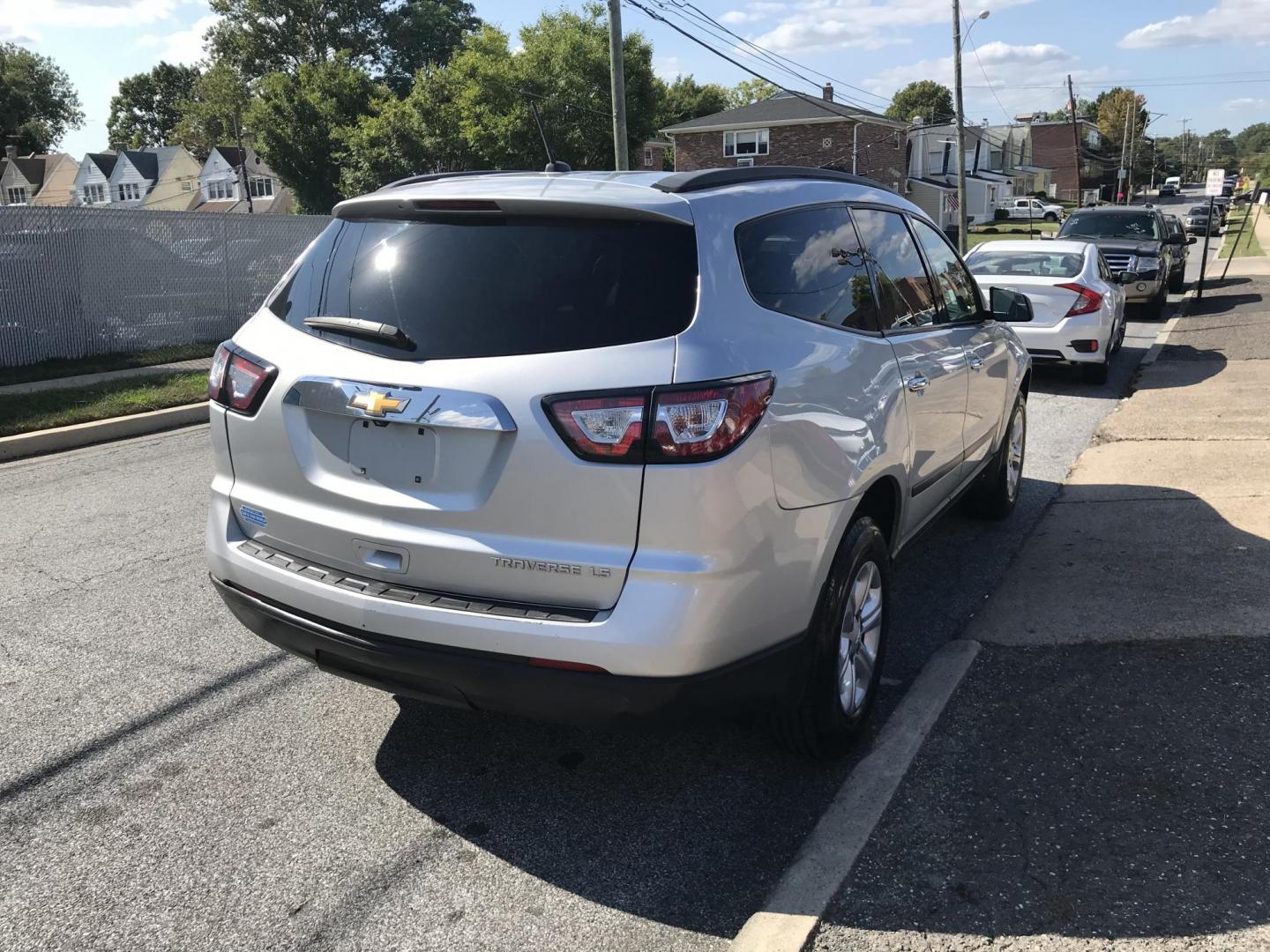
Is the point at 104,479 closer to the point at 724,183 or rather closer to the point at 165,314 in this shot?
the point at 724,183

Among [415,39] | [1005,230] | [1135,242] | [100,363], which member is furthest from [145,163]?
[1135,242]

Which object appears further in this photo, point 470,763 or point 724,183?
point 470,763

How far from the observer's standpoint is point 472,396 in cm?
272

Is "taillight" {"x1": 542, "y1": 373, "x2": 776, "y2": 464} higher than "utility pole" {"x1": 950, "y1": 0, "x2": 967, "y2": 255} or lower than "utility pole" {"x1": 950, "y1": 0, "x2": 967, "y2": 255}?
lower

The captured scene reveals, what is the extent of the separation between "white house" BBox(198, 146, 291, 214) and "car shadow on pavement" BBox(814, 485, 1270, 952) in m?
75.9

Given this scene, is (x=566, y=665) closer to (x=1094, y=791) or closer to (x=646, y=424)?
(x=646, y=424)

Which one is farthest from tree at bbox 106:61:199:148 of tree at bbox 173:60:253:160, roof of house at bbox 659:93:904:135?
roof of house at bbox 659:93:904:135

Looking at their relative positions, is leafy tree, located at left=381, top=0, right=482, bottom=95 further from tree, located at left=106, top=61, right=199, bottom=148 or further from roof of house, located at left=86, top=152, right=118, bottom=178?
tree, located at left=106, top=61, right=199, bottom=148

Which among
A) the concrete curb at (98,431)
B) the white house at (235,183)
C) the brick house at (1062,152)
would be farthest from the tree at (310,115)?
the brick house at (1062,152)

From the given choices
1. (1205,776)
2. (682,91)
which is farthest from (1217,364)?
(682,91)

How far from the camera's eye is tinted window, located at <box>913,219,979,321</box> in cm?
479

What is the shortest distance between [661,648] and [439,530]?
27.3 inches

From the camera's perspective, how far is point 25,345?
12.8 meters

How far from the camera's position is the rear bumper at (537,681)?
270 centimetres
